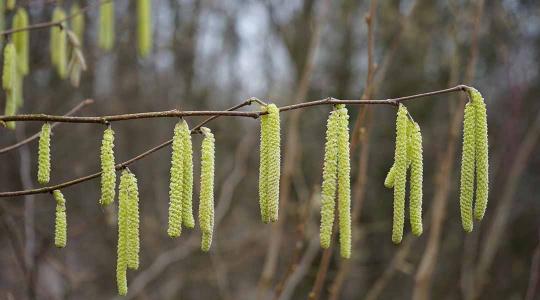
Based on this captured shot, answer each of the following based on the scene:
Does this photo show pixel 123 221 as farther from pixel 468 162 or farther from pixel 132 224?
pixel 468 162

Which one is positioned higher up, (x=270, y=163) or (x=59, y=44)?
(x=59, y=44)

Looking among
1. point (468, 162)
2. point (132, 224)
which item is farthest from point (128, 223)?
point (468, 162)

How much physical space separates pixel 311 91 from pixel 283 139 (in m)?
0.60

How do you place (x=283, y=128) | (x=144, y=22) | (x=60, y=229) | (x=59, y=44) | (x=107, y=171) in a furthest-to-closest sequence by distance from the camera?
(x=283, y=128), (x=144, y=22), (x=59, y=44), (x=60, y=229), (x=107, y=171)

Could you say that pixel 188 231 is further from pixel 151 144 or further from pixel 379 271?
pixel 379 271

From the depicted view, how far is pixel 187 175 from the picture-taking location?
1.11 meters

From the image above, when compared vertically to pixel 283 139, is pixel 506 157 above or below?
below

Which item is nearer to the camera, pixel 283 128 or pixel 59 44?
pixel 59 44

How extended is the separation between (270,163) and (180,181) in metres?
0.17

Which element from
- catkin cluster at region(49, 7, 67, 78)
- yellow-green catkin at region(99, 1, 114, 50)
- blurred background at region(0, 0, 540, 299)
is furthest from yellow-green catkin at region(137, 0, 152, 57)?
blurred background at region(0, 0, 540, 299)

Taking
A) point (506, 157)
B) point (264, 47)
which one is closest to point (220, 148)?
point (264, 47)

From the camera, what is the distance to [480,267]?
328cm

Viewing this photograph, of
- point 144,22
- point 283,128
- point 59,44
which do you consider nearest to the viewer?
point 59,44

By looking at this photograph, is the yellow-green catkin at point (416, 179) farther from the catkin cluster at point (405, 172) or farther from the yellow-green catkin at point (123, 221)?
the yellow-green catkin at point (123, 221)
